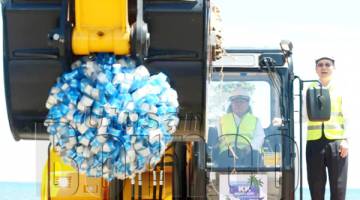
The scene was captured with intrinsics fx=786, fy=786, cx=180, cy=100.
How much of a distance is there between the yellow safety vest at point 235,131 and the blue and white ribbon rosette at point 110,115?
6.83 ft

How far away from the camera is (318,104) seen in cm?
543

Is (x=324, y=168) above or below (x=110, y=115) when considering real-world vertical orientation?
below

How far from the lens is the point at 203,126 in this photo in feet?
13.7

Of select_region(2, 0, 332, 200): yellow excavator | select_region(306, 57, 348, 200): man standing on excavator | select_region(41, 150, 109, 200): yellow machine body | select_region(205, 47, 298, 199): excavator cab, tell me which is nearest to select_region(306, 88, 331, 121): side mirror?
select_region(205, 47, 298, 199): excavator cab

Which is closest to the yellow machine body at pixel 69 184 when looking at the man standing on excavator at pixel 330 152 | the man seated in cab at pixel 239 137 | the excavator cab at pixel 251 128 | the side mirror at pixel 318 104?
the excavator cab at pixel 251 128

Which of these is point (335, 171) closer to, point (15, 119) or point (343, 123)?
point (343, 123)

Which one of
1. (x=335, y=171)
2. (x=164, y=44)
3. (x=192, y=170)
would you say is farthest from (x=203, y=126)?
(x=335, y=171)

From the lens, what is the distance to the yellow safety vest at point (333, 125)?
6348mm

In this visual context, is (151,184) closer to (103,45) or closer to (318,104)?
(103,45)

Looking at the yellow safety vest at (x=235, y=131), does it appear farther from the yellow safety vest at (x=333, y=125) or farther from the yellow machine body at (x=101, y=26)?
the yellow machine body at (x=101, y=26)

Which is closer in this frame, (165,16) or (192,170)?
(165,16)

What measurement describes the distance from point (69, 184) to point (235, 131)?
1.65 m

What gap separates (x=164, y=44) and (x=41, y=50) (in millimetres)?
629

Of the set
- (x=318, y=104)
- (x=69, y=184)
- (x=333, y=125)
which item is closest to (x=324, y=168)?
(x=333, y=125)
